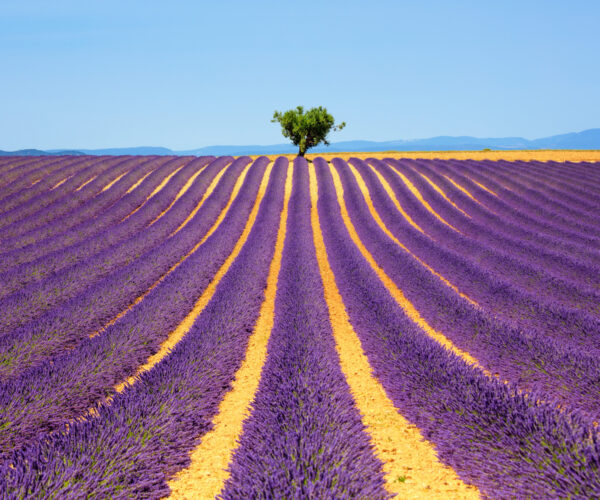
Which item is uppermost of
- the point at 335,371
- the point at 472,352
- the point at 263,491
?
the point at 263,491

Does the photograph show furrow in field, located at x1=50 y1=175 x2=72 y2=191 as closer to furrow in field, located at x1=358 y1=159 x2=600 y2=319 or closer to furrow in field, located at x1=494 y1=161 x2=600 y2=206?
A: furrow in field, located at x1=358 y1=159 x2=600 y2=319

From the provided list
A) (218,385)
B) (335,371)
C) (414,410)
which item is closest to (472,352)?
(414,410)

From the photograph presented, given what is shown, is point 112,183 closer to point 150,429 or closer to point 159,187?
point 159,187

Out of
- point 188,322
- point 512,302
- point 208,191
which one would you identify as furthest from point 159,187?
point 512,302

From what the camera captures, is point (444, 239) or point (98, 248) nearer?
point (98, 248)

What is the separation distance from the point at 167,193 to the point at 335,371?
53.4 feet

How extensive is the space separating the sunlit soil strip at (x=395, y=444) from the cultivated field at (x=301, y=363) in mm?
20

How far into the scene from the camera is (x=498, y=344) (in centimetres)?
471

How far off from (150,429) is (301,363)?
1699 millimetres

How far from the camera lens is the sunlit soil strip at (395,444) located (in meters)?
2.63

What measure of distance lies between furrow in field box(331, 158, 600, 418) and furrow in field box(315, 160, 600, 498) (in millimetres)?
418

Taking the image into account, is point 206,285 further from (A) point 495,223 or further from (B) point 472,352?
(A) point 495,223

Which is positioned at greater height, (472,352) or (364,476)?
(364,476)

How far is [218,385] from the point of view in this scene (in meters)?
4.03
